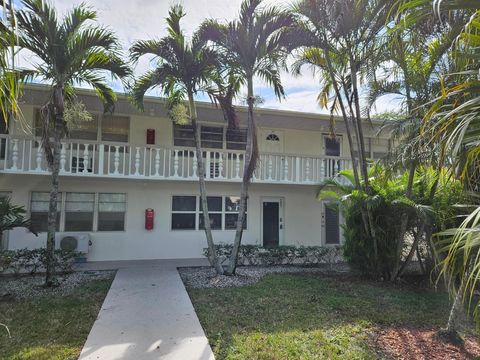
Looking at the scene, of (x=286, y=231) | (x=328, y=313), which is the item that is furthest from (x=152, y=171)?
(x=328, y=313)

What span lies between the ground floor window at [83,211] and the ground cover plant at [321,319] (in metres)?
4.92

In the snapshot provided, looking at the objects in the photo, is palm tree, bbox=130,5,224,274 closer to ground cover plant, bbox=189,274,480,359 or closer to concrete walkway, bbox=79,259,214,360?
concrete walkway, bbox=79,259,214,360

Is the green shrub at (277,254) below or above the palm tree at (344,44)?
below

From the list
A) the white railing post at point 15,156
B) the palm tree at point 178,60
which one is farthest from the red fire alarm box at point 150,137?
the white railing post at point 15,156

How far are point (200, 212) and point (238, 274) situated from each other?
141 inches

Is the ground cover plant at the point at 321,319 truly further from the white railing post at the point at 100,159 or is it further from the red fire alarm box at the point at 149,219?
the white railing post at the point at 100,159

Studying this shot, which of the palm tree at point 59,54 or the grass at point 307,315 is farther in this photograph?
the palm tree at point 59,54

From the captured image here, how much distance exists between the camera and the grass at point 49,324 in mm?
4324

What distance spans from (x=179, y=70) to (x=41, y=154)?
15.2ft

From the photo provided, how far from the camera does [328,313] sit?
5.90 meters

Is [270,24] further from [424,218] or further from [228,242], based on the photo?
[228,242]

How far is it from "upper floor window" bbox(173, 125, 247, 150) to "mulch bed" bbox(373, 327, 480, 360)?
8.71 metres

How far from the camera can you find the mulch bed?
14.4ft

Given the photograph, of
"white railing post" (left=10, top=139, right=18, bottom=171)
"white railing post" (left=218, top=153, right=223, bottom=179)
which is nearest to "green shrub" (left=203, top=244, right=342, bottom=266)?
"white railing post" (left=218, top=153, right=223, bottom=179)
